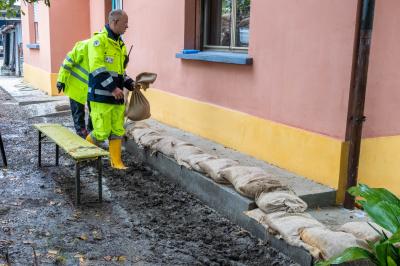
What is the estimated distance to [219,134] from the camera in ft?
19.5

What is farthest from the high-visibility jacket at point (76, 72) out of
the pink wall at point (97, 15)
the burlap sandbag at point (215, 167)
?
the pink wall at point (97, 15)

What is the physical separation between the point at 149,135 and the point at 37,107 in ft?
16.9

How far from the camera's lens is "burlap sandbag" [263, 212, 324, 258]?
11.0 feet

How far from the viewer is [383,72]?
4219 mm

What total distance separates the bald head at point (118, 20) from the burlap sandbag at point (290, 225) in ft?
9.29

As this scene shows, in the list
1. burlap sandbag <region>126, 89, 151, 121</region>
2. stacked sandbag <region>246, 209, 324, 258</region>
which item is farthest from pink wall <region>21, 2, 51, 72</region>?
stacked sandbag <region>246, 209, 324, 258</region>

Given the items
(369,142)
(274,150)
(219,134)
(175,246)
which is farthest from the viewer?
(219,134)

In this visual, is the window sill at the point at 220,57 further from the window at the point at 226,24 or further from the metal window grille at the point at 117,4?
the metal window grille at the point at 117,4

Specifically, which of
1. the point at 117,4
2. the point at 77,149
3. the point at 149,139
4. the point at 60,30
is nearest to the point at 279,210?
the point at 77,149

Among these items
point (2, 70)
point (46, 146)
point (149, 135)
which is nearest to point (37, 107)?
point (46, 146)

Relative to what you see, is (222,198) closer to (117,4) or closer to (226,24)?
(226,24)

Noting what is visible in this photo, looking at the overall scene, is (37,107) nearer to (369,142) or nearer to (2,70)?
(369,142)

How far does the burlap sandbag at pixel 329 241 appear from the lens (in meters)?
3.00

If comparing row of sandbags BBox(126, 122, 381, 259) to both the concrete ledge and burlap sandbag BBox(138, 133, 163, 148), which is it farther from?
burlap sandbag BBox(138, 133, 163, 148)
